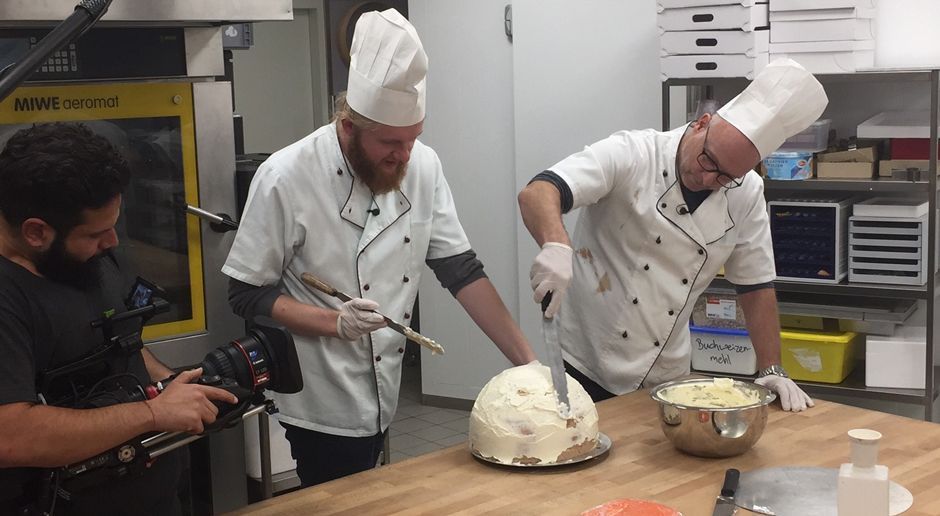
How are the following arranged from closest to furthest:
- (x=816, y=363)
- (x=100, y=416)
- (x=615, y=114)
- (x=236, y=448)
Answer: (x=100, y=416)
(x=236, y=448)
(x=816, y=363)
(x=615, y=114)

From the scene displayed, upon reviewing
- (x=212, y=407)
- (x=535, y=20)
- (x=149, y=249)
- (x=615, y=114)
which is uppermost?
(x=535, y=20)

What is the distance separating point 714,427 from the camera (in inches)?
83.0

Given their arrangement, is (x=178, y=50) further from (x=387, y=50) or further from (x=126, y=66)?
(x=387, y=50)

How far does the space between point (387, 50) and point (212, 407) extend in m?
0.92

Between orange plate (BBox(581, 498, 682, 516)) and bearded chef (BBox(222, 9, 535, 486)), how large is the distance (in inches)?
25.8

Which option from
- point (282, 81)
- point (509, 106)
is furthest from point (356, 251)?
point (282, 81)

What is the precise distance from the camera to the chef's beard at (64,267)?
1789 mm

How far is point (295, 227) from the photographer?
2.43 meters

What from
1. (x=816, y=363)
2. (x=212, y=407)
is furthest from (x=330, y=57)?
(x=212, y=407)

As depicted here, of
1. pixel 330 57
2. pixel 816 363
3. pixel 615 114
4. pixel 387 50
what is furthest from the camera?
pixel 330 57

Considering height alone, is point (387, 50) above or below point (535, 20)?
below

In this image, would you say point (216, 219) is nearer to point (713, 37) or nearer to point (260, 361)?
point (260, 361)

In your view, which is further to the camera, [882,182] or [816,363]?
[816,363]

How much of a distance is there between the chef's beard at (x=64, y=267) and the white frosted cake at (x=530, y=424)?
815mm
